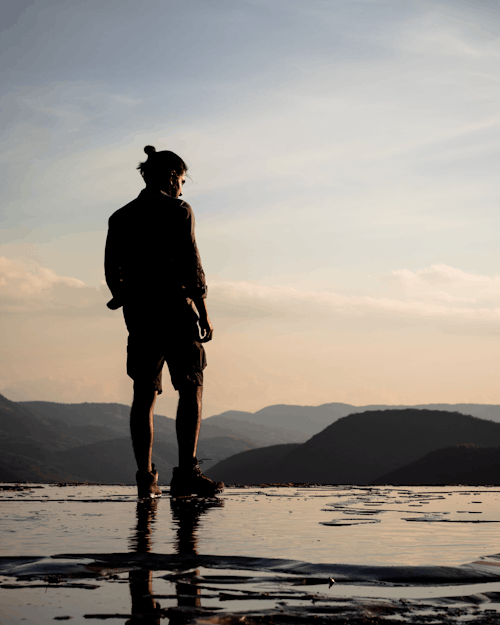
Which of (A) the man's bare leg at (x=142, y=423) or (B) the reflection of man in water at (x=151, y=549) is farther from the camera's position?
(A) the man's bare leg at (x=142, y=423)

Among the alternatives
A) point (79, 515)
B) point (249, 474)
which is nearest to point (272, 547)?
point (79, 515)

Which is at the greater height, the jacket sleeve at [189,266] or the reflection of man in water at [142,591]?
the jacket sleeve at [189,266]

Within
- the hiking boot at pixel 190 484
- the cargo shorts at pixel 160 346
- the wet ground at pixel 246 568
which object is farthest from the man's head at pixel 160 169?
the wet ground at pixel 246 568

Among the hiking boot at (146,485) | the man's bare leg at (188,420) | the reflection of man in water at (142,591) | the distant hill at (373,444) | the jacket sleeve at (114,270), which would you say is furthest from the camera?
the distant hill at (373,444)

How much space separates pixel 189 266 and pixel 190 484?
5.26ft

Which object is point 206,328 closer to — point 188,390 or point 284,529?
point 188,390

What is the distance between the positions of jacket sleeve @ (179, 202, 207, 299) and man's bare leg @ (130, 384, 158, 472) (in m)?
0.81

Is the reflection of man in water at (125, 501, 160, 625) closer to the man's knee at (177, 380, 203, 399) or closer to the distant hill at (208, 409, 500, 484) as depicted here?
the man's knee at (177, 380, 203, 399)

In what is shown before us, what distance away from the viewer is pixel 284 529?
3.42 m

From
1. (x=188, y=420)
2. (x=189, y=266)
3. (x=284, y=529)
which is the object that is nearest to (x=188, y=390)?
(x=188, y=420)

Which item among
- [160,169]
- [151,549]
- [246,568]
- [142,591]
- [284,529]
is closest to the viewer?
[142,591]

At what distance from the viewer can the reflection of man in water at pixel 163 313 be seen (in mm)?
5242

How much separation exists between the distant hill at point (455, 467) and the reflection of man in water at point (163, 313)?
40.6 meters

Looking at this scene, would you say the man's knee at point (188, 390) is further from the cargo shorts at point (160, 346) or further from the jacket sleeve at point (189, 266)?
the jacket sleeve at point (189, 266)
